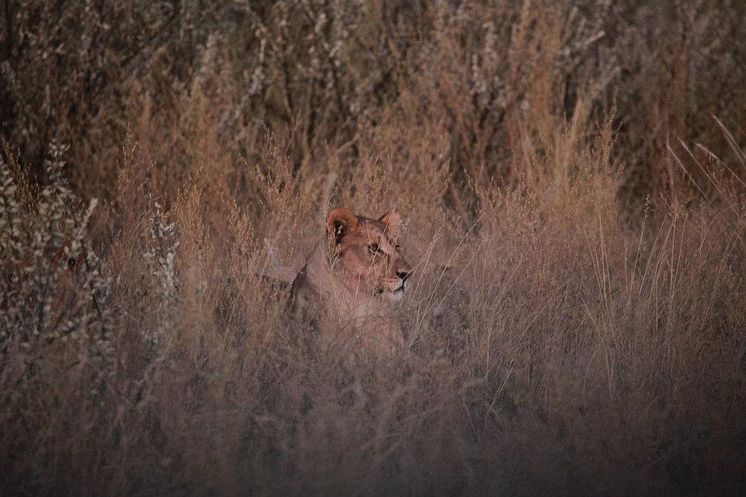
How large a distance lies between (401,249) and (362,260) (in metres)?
1.15

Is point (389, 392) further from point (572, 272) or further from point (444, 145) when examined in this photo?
point (444, 145)

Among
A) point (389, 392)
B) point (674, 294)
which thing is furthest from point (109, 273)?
point (674, 294)

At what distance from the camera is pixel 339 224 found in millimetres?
5625

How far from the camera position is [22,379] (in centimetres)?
397

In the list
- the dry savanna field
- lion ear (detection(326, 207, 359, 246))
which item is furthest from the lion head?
the dry savanna field

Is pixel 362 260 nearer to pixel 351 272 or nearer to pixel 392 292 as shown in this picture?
pixel 351 272

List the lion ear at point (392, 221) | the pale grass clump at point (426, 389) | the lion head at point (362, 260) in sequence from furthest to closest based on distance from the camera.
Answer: the lion ear at point (392, 221)
the lion head at point (362, 260)
the pale grass clump at point (426, 389)

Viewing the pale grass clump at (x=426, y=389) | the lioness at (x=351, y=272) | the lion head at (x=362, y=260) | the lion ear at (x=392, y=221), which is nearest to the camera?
the pale grass clump at (x=426, y=389)

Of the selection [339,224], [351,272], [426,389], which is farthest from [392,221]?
[426,389]

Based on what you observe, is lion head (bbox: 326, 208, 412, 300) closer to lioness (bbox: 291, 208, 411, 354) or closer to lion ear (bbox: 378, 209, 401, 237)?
lioness (bbox: 291, 208, 411, 354)

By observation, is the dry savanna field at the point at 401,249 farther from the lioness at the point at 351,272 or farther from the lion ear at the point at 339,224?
the lion ear at the point at 339,224

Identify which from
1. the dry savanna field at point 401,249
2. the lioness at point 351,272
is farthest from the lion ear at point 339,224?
the dry savanna field at point 401,249

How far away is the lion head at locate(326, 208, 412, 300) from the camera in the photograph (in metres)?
5.52

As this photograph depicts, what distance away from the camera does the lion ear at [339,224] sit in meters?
5.52
